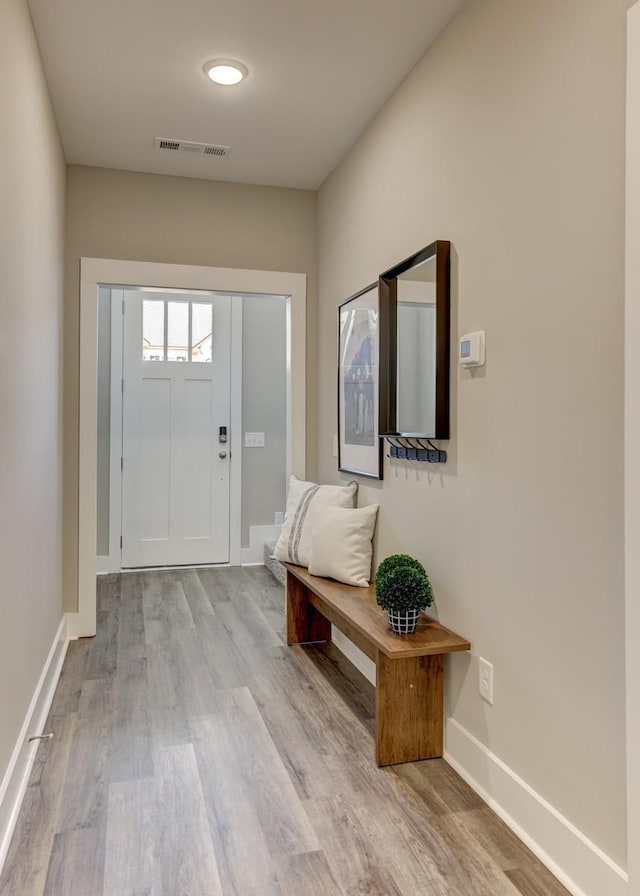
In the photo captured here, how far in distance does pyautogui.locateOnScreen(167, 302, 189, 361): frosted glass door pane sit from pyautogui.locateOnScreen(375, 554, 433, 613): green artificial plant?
3.33 metres

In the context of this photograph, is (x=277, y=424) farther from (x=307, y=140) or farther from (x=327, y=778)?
(x=327, y=778)

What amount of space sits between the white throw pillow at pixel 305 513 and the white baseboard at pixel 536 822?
120cm

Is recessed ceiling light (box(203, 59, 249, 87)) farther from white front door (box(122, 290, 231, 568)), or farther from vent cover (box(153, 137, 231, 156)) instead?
white front door (box(122, 290, 231, 568))

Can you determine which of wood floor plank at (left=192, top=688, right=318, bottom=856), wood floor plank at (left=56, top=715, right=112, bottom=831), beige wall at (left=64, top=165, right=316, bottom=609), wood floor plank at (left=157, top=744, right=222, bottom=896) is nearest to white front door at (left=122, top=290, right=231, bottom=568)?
beige wall at (left=64, top=165, right=316, bottom=609)

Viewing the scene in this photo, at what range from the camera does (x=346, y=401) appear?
327 centimetres

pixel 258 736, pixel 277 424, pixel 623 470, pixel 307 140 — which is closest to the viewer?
pixel 623 470

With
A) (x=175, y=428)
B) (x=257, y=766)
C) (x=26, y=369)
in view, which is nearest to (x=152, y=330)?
(x=175, y=428)

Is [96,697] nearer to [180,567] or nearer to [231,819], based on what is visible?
[231,819]

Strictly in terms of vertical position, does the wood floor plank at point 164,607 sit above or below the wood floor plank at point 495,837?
above

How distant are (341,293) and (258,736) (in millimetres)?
2208

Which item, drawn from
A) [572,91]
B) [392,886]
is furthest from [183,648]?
[572,91]

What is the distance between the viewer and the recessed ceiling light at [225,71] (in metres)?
2.47

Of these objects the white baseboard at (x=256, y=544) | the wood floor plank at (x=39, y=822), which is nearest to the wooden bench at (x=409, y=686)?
the wood floor plank at (x=39, y=822)

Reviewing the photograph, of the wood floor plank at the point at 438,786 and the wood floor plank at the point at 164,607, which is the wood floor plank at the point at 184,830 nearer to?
the wood floor plank at the point at 438,786
